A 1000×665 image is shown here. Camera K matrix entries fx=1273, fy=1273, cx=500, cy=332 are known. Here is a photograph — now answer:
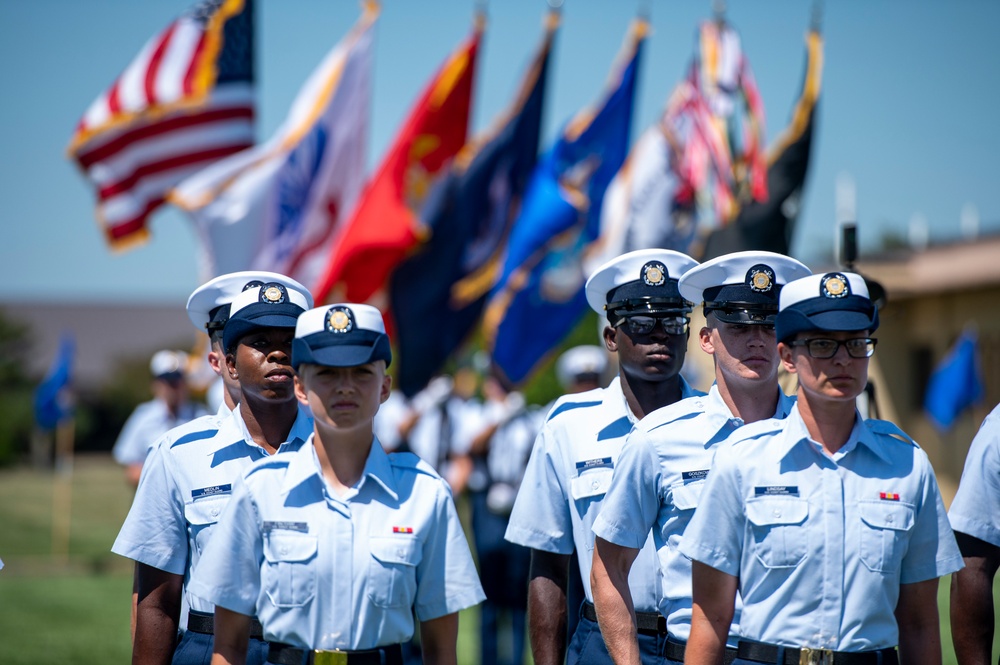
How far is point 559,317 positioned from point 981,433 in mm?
6816

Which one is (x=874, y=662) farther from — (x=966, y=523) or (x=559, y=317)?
(x=559, y=317)

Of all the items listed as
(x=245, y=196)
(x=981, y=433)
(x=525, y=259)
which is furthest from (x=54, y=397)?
(x=981, y=433)

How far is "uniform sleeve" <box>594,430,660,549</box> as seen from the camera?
430cm

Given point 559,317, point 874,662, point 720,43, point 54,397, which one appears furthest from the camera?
point 54,397

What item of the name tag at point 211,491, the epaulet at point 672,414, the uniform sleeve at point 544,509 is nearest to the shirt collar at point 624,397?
the uniform sleeve at point 544,509

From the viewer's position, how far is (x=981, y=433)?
479 centimetres

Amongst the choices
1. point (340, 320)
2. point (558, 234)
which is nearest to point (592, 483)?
point (340, 320)

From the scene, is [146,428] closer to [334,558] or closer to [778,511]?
[334,558]

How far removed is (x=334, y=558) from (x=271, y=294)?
50.8 inches

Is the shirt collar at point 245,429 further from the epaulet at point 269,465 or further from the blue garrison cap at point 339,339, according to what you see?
the blue garrison cap at point 339,339

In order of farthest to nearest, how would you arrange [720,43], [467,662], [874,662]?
1. [720,43]
2. [467,662]
3. [874,662]

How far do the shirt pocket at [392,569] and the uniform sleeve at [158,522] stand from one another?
3.95ft

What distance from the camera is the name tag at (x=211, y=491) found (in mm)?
4496

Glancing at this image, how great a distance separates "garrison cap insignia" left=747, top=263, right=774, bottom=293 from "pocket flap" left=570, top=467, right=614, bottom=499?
96cm
